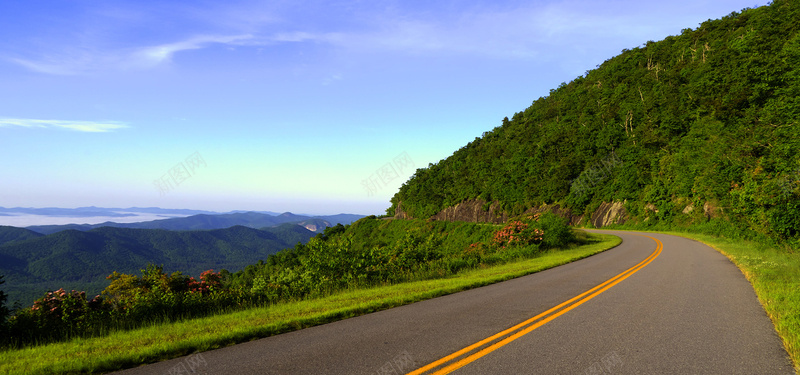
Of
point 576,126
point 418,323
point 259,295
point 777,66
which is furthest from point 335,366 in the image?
point 576,126

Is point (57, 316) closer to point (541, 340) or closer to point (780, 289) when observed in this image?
point (541, 340)

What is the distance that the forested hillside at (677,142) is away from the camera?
25094mm

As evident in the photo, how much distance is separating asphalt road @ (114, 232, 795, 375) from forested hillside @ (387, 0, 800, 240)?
16066 mm

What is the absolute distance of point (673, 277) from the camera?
1312cm

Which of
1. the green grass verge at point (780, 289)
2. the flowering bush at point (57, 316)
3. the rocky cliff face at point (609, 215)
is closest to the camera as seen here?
the green grass verge at point (780, 289)

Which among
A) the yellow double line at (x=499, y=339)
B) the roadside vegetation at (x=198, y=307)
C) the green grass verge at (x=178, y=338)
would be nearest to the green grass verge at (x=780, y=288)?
the yellow double line at (x=499, y=339)

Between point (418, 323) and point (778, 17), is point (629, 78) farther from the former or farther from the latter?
point (418, 323)

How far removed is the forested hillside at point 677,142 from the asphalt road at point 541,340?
1607 centimetres

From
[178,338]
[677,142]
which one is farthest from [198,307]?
[677,142]

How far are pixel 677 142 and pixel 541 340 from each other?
211ft

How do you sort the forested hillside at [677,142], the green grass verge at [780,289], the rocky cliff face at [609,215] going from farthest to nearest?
the rocky cliff face at [609,215]
the forested hillside at [677,142]
the green grass verge at [780,289]

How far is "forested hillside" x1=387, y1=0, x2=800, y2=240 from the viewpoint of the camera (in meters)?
25.1

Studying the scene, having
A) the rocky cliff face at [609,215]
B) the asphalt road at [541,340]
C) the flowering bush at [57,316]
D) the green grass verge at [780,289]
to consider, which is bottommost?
the rocky cliff face at [609,215]

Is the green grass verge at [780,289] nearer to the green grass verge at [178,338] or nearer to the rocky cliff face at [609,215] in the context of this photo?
the green grass verge at [178,338]
